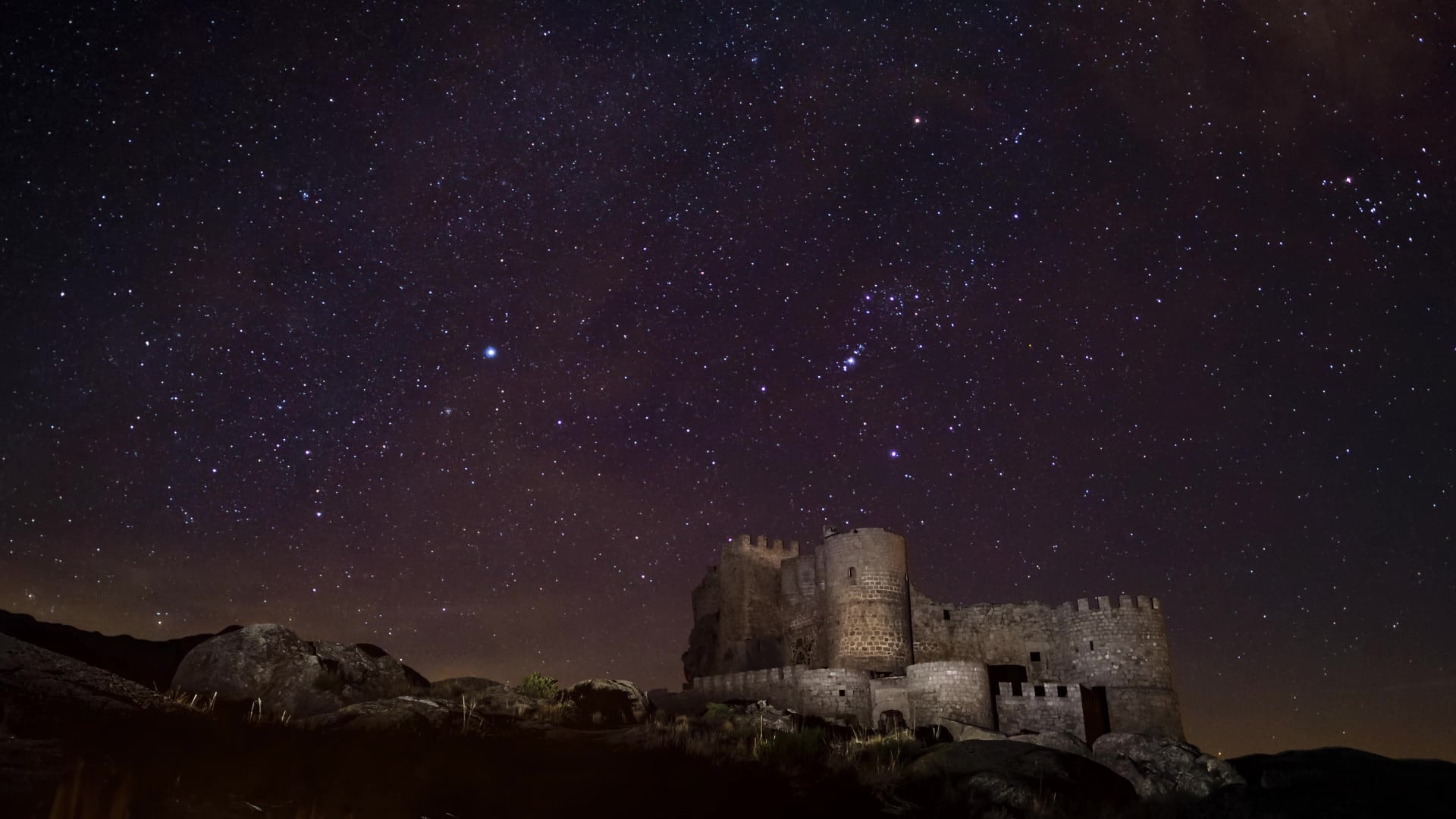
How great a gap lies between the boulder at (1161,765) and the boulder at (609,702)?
1115 cm

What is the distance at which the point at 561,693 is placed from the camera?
22438 mm

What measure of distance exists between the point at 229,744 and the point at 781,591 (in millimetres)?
39303

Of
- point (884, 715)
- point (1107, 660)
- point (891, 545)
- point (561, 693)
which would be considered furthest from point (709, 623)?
point (561, 693)

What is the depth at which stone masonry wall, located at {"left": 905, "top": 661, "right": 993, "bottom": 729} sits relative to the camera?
33.5 meters

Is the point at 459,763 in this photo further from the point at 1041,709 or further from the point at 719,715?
the point at 1041,709

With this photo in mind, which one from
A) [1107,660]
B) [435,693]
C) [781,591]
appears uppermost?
[781,591]

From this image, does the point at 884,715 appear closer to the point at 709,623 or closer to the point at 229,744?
the point at 709,623

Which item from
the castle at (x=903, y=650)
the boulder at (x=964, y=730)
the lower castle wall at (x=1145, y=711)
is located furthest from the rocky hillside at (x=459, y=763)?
the lower castle wall at (x=1145, y=711)

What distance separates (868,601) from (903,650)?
2745 mm

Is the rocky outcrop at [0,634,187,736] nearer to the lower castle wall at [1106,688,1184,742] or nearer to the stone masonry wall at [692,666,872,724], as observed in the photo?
the stone masonry wall at [692,666,872,724]

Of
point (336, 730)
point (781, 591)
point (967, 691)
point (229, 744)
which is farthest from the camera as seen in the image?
point (781, 591)

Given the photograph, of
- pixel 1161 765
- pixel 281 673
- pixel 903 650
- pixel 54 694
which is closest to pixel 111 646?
pixel 281 673

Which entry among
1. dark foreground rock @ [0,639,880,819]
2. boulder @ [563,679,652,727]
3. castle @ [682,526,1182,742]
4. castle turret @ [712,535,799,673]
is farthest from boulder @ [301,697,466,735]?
castle turret @ [712,535,799,673]

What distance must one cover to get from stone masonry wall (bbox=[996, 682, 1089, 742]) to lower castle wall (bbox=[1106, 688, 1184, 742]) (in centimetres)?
301
